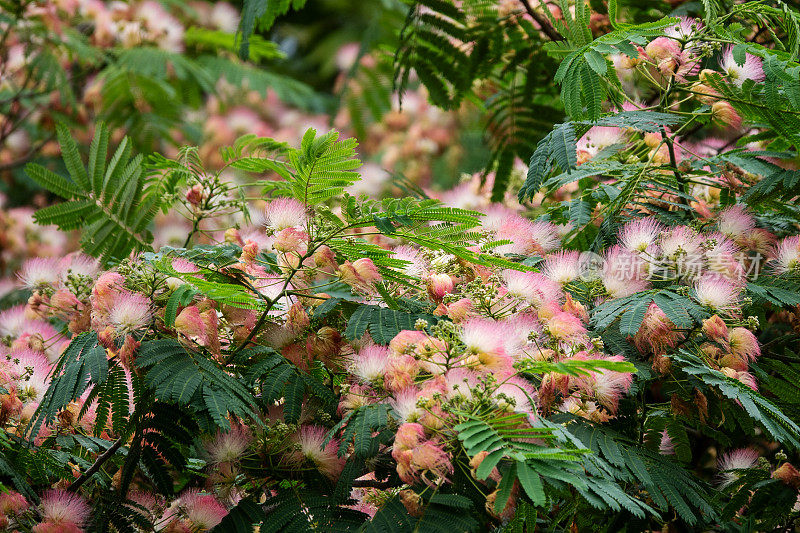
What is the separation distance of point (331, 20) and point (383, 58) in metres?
4.34

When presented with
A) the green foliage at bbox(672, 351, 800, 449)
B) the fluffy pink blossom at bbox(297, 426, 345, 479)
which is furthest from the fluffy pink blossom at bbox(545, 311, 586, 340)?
the fluffy pink blossom at bbox(297, 426, 345, 479)

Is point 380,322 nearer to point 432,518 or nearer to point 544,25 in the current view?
point 432,518

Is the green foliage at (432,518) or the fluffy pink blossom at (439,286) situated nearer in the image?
the green foliage at (432,518)

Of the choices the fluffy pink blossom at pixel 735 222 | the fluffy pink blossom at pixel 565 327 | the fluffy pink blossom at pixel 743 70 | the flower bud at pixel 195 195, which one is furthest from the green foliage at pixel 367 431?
the fluffy pink blossom at pixel 743 70

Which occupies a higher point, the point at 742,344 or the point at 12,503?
the point at 742,344

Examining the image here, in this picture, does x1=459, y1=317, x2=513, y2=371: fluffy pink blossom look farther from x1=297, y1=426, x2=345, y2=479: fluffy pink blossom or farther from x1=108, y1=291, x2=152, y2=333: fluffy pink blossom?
x1=108, y1=291, x2=152, y2=333: fluffy pink blossom

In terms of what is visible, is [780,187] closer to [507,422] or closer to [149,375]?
[507,422]

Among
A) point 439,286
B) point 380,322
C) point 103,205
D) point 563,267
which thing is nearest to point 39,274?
point 103,205

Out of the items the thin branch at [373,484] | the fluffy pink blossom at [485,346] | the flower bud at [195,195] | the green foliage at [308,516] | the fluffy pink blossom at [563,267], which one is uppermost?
the fluffy pink blossom at [563,267]

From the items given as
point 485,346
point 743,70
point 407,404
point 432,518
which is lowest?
point 432,518

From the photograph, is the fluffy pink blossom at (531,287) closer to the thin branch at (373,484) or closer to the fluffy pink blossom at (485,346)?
the fluffy pink blossom at (485,346)

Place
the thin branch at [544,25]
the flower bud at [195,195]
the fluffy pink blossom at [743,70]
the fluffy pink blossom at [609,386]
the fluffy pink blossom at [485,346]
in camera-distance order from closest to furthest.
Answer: the fluffy pink blossom at [485,346] → the fluffy pink blossom at [609,386] → the fluffy pink blossom at [743,70] → the flower bud at [195,195] → the thin branch at [544,25]

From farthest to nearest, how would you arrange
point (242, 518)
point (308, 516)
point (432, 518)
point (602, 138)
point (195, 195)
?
point (602, 138), point (195, 195), point (242, 518), point (308, 516), point (432, 518)

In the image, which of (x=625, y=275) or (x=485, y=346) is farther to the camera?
(x=625, y=275)
